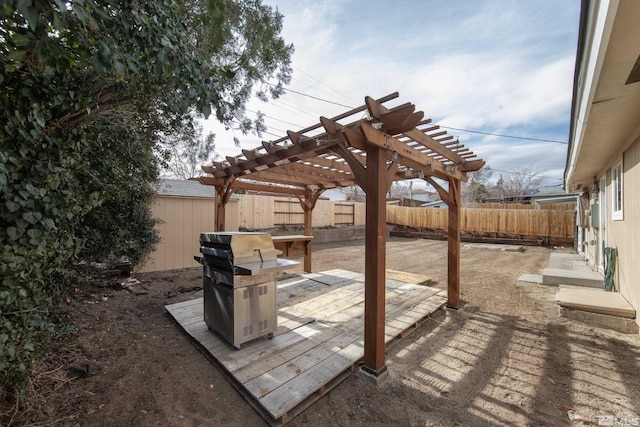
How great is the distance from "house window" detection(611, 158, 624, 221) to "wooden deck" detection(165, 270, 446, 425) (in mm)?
3103

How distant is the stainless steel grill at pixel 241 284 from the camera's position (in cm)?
265

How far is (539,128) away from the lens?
1308 centimetres

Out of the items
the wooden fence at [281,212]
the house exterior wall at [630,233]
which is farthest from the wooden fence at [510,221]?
Answer: the house exterior wall at [630,233]

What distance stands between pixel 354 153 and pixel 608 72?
258cm

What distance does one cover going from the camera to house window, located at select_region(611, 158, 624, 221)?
4.14m

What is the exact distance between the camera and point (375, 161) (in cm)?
244

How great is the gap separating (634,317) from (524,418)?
285cm

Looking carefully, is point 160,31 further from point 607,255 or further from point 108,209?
point 607,255

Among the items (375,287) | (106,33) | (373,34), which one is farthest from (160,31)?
(373,34)

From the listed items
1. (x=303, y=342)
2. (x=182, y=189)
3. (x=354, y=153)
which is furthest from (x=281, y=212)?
(x=303, y=342)

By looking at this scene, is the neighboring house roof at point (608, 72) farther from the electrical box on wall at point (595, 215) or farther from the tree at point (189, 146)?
the tree at point (189, 146)

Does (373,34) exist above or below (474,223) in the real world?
above

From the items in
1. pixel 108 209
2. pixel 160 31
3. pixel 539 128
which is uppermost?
pixel 539 128

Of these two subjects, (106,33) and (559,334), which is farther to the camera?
(559,334)
